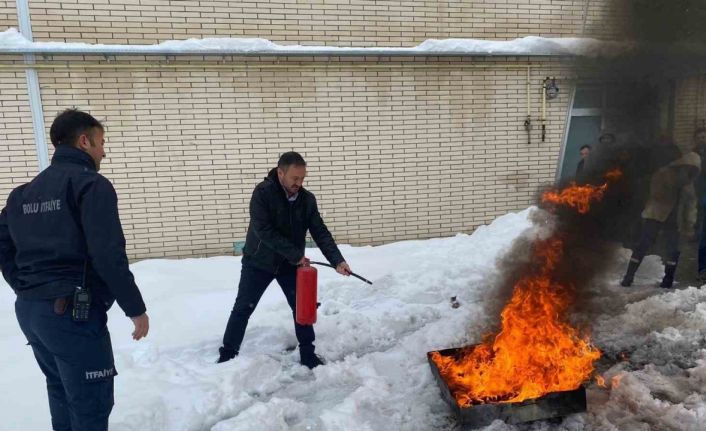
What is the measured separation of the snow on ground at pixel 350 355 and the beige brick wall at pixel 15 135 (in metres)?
1.61

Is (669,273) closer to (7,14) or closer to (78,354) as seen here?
(78,354)

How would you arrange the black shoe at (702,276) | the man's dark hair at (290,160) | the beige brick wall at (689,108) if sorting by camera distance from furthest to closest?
the black shoe at (702,276) → the beige brick wall at (689,108) → the man's dark hair at (290,160)

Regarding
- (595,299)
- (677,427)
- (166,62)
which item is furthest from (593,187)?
(166,62)

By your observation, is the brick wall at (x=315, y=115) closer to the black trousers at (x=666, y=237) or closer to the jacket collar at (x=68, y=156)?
the black trousers at (x=666, y=237)

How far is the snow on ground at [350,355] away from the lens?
11.5 feet

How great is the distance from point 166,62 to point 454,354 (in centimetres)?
528

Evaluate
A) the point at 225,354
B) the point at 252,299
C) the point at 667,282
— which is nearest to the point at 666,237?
the point at 667,282

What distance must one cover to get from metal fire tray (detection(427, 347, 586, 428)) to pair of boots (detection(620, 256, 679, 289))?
362cm

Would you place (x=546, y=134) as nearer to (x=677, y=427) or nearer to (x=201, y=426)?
(x=677, y=427)

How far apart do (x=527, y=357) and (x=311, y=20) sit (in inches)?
216

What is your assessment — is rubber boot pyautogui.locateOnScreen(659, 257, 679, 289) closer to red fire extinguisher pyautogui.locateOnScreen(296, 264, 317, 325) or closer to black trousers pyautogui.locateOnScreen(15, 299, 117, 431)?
red fire extinguisher pyautogui.locateOnScreen(296, 264, 317, 325)

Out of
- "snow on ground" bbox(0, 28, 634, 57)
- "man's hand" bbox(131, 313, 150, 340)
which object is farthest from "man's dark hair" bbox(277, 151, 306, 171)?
"snow on ground" bbox(0, 28, 634, 57)

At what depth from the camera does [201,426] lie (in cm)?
347

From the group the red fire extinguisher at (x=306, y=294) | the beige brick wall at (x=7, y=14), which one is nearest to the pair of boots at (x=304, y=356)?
the red fire extinguisher at (x=306, y=294)
